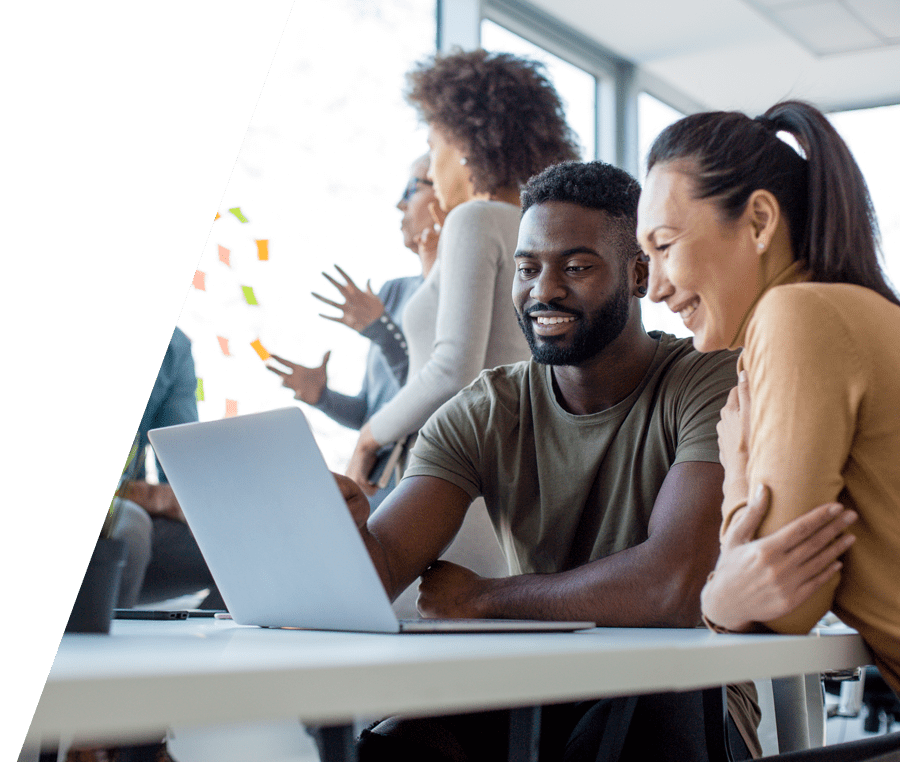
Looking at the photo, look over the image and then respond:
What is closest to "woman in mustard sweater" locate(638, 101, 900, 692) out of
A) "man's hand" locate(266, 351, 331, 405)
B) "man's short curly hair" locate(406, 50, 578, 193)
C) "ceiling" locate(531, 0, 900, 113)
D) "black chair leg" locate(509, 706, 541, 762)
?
"black chair leg" locate(509, 706, 541, 762)

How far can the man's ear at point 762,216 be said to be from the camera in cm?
107

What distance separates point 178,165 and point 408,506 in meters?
0.61

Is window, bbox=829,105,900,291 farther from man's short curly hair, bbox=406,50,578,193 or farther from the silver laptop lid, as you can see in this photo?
the silver laptop lid

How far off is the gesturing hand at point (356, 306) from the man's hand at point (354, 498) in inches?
38.1

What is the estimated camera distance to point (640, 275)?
1.54 m

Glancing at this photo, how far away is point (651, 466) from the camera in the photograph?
4.41 ft

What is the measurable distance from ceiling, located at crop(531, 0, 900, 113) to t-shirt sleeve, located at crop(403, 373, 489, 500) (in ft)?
10.3

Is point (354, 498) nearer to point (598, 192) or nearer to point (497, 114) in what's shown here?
→ point (598, 192)

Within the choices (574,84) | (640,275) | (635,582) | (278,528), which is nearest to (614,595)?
(635,582)

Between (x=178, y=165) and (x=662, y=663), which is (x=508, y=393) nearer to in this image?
(x=178, y=165)

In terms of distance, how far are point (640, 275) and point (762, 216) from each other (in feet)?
1.54

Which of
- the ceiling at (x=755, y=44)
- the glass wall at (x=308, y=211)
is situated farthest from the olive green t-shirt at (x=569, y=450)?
the ceiling at (x=755, y=44)

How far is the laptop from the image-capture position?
81cm

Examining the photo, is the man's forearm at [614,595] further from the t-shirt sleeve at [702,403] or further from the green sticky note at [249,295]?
the green sticky note at [249,295]
